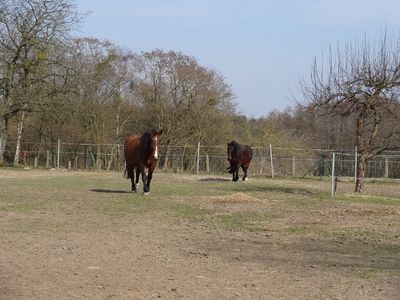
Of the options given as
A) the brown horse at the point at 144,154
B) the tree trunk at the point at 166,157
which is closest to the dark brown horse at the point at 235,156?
the brown horse at the point at 144,154

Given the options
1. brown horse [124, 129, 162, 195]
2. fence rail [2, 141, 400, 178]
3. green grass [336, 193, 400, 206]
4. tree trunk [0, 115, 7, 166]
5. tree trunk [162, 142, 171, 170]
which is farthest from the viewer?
tree trunk [162, 142, 171, 170]

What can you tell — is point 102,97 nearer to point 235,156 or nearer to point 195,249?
point 235,156

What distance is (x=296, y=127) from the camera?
5678 centimetres

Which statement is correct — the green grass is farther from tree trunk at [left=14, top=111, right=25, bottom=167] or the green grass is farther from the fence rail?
tree trunk at [left=14, top=111, right=25, bottom=167]

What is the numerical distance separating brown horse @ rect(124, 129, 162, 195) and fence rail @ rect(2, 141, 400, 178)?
A: 15092mm

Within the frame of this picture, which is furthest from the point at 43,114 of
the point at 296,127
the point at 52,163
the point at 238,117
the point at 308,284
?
the point at 308,284

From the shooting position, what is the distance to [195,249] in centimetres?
865

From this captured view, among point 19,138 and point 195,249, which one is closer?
point 195,249

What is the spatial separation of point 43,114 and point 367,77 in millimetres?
22699

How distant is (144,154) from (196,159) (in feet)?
64.1

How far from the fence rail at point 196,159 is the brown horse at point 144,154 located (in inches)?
594

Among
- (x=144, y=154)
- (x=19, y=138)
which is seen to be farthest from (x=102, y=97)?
(x=144, y=154)

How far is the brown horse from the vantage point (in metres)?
16.8

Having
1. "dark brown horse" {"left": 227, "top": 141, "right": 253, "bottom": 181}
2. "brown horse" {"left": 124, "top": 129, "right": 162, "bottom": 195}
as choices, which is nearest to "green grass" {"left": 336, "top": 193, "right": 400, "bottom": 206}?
"brown horse" {"left": 124, "top": 129, "right": 162, "bottom": 195}
